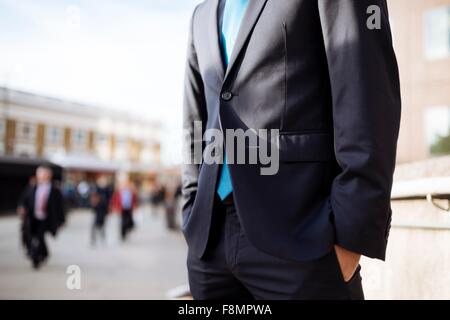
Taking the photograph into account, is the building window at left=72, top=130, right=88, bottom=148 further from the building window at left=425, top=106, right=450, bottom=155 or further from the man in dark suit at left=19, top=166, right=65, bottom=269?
the building window at left=425, top=106, right=450, bottom=155

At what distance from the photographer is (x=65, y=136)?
41062 mm

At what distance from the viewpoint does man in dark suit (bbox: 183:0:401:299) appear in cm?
108

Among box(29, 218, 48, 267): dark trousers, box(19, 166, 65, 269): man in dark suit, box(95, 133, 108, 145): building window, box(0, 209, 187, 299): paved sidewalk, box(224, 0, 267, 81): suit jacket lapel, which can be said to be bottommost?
box(0, 209, 187, 299): paved sidewalk

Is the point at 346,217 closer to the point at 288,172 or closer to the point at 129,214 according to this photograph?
the point at 288,172

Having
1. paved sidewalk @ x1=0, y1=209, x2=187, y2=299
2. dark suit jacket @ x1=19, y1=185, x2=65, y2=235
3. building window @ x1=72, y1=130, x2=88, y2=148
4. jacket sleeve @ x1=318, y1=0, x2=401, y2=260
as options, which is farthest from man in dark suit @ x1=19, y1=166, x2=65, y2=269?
building window @ x1=72, y1=130, x2=88, y2=148

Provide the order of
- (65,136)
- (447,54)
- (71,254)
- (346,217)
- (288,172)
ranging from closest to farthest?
(346,217) → (288,172) → (71,254) → (447,54) → (65,136)

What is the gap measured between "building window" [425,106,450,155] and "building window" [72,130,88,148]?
36.4 metres

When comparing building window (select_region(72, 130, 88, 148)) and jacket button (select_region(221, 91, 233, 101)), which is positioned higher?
building window (select_region(72, 130, 88, 148))

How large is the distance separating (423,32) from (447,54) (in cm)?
103

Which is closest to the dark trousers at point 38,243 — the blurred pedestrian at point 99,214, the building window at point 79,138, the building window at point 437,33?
the blurred pedestrian at point 99,214

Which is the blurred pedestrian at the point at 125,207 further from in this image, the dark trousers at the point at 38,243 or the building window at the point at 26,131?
the building window at the point at 26,131

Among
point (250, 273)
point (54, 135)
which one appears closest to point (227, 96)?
point (250, 273)

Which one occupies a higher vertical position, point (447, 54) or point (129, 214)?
point (447, 54)
